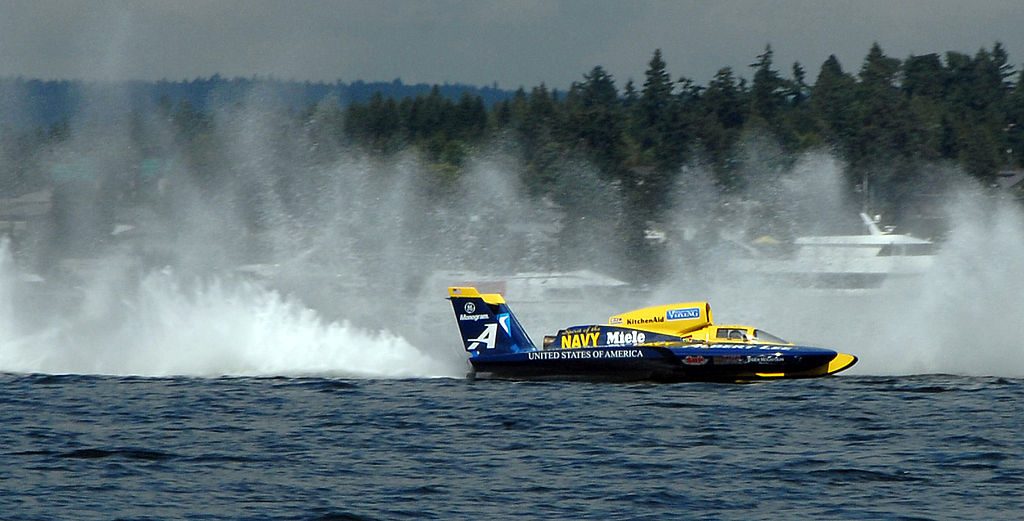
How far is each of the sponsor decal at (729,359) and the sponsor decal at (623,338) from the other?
0.94 meters

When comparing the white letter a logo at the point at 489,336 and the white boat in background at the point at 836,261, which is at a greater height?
the white boat in background at the point at 836,261

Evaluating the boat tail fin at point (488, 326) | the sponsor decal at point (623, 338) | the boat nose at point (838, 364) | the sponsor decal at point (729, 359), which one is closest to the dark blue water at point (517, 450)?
the boat nose at point (838, 364)

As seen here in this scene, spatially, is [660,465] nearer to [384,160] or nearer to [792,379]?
[792,379]

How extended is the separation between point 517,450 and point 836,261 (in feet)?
76.2

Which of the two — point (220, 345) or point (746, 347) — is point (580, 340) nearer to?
point (746, 347)

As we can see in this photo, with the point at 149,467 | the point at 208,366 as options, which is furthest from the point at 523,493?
the point at 208,366

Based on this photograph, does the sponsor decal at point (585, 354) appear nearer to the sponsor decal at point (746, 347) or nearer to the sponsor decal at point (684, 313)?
the sponsor decal at point (684, 313)

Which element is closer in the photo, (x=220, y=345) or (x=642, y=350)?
(x=642, y=350)

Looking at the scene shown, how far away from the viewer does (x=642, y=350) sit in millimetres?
16781

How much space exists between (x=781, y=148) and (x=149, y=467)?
43.1m

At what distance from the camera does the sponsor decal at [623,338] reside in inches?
668

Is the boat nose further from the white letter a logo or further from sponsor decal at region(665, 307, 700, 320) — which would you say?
the white letter a logo

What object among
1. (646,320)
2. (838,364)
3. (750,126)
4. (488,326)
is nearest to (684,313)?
(646,320)

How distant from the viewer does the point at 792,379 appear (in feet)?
55.2
